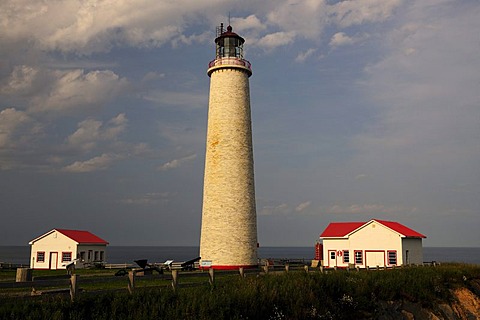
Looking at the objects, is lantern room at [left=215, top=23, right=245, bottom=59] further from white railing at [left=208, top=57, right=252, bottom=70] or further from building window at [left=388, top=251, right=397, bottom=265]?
building window at [left=388, top=251, right=397, bottom=265]

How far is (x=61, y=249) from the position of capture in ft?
148

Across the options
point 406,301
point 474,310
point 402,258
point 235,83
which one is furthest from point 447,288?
point 235,83

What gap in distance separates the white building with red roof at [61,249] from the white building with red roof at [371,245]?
859 inches

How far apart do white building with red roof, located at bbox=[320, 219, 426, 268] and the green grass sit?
12.6 m

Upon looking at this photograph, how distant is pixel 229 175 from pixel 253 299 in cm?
1669

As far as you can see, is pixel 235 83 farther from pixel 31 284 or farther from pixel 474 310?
pixel 31 284

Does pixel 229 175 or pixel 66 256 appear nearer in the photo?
pixel 229 175

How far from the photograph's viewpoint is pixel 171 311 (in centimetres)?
1485

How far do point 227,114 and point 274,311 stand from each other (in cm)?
1899

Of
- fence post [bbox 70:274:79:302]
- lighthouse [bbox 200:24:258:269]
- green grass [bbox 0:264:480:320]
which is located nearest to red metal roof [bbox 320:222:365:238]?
lighthouse [bbox 200:24:258:269]

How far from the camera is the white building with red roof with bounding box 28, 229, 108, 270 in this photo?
4459 centimetres

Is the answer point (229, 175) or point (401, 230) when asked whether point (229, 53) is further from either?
point (401, 230)

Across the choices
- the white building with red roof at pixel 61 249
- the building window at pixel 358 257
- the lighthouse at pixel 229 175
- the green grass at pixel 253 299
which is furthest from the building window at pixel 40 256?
the building window at pixel 358 257

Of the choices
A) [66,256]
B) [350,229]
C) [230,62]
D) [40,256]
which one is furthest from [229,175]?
[40,256]
